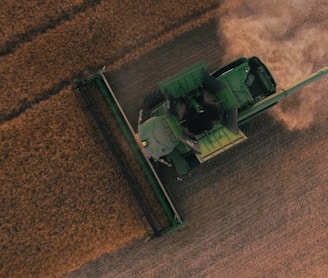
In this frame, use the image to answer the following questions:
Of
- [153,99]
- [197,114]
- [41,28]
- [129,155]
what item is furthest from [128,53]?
[197,114]

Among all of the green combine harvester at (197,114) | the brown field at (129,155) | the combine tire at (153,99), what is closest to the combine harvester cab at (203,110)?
the green combine harvester at (197,114)

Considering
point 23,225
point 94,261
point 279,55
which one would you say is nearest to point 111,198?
point 94,261

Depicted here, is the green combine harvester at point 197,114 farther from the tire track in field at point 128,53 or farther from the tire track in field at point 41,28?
the tire track in field at point 41,28

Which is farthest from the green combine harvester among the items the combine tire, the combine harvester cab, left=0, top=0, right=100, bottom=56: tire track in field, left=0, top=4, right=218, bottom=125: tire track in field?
left=0, top=0, right=100, bottom=56: tire track in field

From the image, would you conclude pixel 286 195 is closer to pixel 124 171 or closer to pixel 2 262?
pixel 124 171

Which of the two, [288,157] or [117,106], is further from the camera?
[288,157]

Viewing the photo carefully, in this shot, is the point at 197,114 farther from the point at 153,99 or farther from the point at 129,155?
the point at 129,155
